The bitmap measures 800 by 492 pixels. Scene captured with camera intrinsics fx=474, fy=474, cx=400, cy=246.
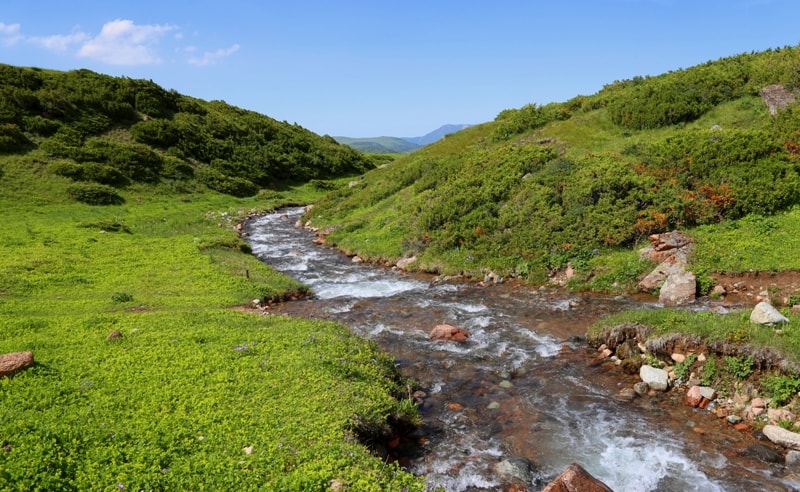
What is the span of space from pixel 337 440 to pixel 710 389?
9.52 meters

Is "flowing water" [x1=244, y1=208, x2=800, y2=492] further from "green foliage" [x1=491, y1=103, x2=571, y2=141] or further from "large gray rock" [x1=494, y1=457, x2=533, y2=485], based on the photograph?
"green foliage" [x1=491, y1=103, x2=571, y2=141]

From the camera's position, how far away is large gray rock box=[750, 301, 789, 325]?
42.5 feet

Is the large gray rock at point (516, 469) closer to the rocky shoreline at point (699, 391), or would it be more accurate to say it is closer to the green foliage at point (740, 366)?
the rocky shoreline at point (699, 391)

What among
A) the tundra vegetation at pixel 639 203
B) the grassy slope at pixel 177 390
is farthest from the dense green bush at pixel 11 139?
the tundra vegetation at pixel 639 203

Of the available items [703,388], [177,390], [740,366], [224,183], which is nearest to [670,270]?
[740,366]

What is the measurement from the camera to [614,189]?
24953mm

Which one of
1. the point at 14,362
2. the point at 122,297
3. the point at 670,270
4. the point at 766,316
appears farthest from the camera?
the point at 122,297

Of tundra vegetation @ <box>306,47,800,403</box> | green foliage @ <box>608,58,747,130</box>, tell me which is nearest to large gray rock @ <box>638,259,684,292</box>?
tundra vegetation @ <box>306,47,800,403</box>

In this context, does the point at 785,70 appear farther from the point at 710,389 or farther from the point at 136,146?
the point at 136,146

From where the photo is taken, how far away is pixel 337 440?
931 cm

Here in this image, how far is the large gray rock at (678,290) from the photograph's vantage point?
709 inches

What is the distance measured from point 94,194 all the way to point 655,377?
4618cm

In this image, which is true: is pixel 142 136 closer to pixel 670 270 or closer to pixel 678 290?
pixel 670 270

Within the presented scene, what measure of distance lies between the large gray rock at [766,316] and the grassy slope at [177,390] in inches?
407
